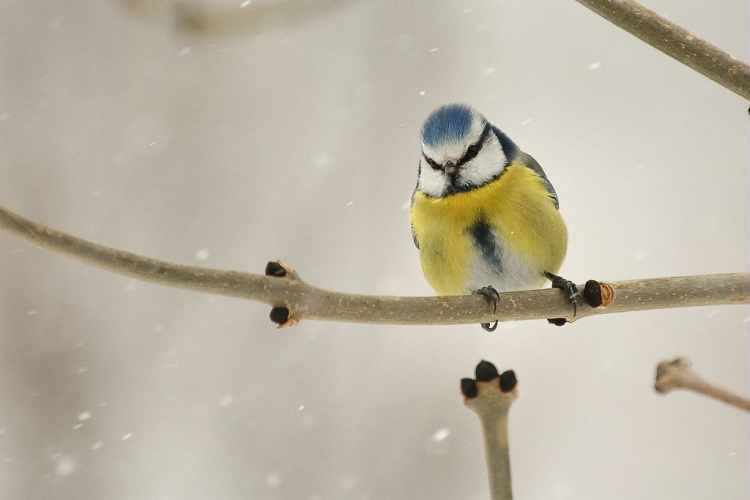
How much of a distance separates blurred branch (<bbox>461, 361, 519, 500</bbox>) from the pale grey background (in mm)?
2893

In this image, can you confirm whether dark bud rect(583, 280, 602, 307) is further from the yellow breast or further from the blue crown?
the blue crown

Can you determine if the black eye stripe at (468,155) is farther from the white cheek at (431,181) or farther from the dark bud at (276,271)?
the dark bud at (276,271)

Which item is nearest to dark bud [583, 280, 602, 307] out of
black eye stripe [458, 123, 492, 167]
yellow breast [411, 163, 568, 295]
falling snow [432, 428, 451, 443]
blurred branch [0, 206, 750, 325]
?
blurred branch [0, 206, 750, 325]

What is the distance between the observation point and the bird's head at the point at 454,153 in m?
2.19

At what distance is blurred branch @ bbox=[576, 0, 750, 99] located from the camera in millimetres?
Answer: 1373

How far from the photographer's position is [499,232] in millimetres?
2176

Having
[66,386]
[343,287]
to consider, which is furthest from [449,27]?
[66,386]

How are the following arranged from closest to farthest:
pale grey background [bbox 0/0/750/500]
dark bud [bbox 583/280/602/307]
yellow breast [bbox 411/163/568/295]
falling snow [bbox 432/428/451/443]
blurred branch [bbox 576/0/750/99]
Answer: blurred branch [bbox 576/0/750/99] → dark bud [bbox 583/280/602/307] → yellow breast [bbox 411/163/568/295] → pale grey background [bbox 0/0/750/500] → falling snow [bbox 432/428/451/443]

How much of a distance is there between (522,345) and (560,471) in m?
0.73

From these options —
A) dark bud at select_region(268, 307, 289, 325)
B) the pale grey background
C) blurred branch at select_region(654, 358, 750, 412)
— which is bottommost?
blurred branch at select_region(654, 358, 750, 412)

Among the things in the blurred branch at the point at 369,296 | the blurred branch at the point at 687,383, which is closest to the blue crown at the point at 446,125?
the blurred branch at the point at 369,296

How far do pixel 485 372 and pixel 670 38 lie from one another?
0.69 m

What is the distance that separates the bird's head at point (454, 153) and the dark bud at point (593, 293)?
2.57 feet

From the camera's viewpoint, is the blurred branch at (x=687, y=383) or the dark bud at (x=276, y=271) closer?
the blurred branch at (x=687, y=383)
